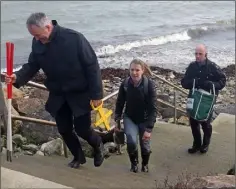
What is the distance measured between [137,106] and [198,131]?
151cm

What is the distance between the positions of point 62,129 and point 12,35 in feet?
63.4

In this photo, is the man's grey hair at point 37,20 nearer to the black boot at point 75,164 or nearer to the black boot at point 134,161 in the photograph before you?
the black boot at point 75,164

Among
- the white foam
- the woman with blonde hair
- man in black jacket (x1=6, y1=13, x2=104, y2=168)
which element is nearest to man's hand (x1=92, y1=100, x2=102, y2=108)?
man in black jacket (x1=6, y1=13, x2=104, y2=168)

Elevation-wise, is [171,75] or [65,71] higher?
[65,71]

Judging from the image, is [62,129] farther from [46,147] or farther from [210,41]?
[210,41]

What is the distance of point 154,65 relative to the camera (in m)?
18.1

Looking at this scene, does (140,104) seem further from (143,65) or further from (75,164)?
(75,164)

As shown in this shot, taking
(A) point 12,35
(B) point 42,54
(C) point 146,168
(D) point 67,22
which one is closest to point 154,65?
(A) point 12,35

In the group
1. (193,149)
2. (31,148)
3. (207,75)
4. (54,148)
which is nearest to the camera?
(207,75)

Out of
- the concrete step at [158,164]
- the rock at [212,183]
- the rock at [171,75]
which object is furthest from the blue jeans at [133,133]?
the rock at [171,75]

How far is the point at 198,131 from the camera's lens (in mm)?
6453

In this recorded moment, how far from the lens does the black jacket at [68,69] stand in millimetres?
4453

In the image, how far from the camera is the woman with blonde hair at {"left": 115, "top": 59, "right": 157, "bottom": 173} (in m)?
5.12

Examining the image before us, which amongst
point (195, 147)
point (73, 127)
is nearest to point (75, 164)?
point (73, 127)
